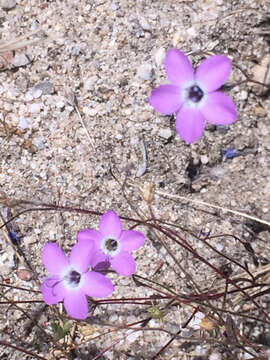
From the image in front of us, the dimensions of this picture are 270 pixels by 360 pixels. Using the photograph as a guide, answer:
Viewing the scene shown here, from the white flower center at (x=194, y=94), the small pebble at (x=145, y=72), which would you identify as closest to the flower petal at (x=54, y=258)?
the white flower center at (x=194, y=94)

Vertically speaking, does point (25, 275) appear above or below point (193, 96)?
below

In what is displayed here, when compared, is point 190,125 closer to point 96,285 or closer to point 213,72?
point 213,72

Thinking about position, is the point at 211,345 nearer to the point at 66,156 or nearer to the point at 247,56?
the point at 66,156

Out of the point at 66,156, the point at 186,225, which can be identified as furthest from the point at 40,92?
the point at 186,225

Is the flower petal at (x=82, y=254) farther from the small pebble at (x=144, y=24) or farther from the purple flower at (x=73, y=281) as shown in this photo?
the small pebble at (x=144, y=24)

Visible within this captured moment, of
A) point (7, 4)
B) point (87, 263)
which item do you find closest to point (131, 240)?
point (87, 263)

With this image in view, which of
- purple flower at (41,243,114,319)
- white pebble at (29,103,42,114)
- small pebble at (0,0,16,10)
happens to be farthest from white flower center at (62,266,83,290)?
small pebble at (0,0,16,10)
